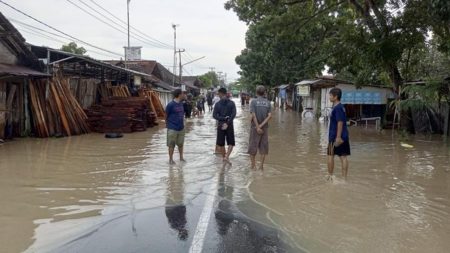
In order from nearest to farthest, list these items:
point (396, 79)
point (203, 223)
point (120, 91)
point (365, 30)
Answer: point (203, 223), point (365, 30), point (396, 79), point (120, 91)

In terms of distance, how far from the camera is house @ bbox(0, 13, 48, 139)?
14586mm

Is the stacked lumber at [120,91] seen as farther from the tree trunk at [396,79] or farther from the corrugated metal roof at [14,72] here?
the tree trunk at [396,79]

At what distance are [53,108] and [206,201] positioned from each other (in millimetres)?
11158

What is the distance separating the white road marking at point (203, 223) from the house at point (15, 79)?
30.4ft

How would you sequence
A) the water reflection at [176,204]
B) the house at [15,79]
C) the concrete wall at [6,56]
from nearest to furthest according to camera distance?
the water reflection at [176,204]
the house at [15,79]
the concrete wall at [6,56]

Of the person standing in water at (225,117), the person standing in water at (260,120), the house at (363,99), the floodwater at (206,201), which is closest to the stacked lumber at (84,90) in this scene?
the floodwater at (206,201)

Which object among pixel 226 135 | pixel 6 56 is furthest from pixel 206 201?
pixel 6 56

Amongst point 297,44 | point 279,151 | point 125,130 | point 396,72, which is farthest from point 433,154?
point 297,44

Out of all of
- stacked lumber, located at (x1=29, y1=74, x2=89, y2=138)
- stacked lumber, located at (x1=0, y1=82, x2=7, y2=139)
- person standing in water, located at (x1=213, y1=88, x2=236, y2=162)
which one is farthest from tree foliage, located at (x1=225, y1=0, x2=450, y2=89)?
stacked lumber, located at (x1=0, y1=82, x2=7, y2=139)

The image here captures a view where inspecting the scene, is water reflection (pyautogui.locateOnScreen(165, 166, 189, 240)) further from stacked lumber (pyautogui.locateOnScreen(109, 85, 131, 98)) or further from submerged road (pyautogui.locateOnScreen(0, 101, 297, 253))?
stacked lumber (pyautogui.locateOnScreen(109, 85, 131, 98))

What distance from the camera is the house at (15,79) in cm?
1459

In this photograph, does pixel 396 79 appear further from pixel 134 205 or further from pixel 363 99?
pixel 134 205

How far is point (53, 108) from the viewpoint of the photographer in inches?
637

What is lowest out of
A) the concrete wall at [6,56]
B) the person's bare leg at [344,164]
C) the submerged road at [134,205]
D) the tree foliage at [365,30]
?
the submerged road at [134,205]
